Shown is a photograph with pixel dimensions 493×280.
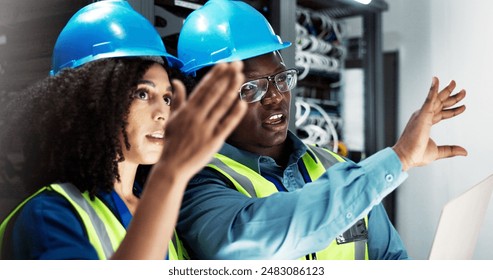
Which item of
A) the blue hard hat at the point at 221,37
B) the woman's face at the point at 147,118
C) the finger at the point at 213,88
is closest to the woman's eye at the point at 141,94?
the woman's face at the point at 147,118

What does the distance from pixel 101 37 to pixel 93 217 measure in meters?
0.30

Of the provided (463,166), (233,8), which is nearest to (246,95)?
(233,8)

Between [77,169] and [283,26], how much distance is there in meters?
0.85

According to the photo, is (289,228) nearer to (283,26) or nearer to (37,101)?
(37,101)

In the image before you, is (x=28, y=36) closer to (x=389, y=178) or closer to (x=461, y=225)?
(x=389, y=178)

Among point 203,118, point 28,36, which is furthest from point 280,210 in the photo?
point 28,36

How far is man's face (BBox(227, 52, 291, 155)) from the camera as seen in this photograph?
1029mm

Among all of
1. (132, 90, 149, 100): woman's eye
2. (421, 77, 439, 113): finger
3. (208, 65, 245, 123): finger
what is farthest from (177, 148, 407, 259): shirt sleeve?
(208, 65, 245, 123): finger

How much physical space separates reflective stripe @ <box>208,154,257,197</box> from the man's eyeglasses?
14 centimetres

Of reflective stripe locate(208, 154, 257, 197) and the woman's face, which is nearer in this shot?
the woman's face

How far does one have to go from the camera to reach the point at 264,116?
1046mm

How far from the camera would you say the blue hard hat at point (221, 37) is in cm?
101

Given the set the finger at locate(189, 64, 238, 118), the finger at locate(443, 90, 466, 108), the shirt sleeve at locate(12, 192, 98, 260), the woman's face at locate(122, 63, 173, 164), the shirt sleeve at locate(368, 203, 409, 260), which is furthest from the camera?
the shirt sleeve at locate(368, 203, 409, 260)

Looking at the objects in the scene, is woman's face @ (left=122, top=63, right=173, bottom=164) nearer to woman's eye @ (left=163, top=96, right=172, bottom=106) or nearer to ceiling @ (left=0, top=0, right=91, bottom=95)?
woman's eye @ (left=163, top=96, right=172, bottom=106)
